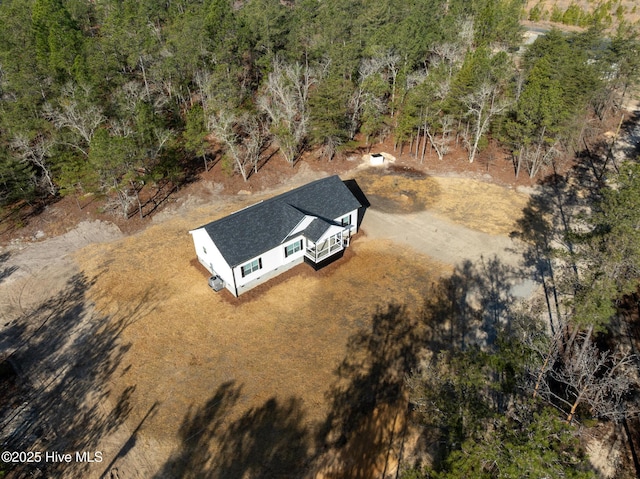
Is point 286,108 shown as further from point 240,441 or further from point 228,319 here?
point 240,441

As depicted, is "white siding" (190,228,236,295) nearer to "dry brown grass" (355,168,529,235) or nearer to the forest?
the forest

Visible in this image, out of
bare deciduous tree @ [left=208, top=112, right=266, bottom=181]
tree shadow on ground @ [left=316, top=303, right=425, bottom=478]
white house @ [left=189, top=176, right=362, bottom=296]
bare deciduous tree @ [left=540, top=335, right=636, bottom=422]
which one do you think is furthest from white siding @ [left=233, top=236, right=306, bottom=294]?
bare deciduous tree @ [left=540, top=335, right=636, bottom=422]

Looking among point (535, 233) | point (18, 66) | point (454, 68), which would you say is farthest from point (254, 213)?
point (454, 68)

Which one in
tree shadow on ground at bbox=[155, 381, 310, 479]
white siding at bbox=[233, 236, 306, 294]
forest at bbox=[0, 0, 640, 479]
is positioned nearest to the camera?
tree shadow on ground at bbox=[155, 381, 310, 479]

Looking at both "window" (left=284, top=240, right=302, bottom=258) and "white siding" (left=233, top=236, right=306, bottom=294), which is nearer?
"white siding" (left=233, top=236, right=306, bottom=294)

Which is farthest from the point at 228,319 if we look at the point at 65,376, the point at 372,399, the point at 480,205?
the point at 480,205

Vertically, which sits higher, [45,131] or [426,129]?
[45,131]

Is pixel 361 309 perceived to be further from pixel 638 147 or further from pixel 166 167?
pixel 638 147
